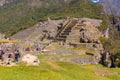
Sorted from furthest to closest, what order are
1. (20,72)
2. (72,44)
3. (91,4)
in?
(91,4)
(72,44)
(20,72)

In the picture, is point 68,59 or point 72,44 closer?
point 68,59

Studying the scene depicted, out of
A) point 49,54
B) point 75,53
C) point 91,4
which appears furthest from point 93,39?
point 91,4

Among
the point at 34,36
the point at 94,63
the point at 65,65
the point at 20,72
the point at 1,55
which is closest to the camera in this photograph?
the point at 20,72

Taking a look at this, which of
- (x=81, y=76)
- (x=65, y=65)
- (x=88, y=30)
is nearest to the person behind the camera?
(x=81, y=76)

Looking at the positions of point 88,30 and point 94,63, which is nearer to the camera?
point 94,63

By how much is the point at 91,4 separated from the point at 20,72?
13219 centimetres

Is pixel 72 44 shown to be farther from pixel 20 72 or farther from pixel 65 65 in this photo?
pixel 20 72

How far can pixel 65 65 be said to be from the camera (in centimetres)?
3084

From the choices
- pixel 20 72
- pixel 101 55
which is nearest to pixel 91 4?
pixel 101 55

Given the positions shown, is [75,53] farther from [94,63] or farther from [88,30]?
[88,30]

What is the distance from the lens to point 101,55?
4369cm

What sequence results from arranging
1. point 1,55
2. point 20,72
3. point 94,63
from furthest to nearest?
A: 1. point 94,63
2. point 1,55
3. point 20,72

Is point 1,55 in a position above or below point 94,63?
above

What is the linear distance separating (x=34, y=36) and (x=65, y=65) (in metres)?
38.9
